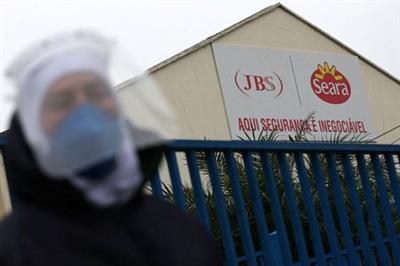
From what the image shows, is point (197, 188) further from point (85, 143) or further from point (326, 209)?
point (85, 143)

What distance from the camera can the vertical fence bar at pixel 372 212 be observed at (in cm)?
478

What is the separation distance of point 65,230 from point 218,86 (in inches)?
715

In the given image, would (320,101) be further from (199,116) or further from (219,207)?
(219,207)

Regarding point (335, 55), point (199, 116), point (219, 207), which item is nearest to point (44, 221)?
point (219, 207)

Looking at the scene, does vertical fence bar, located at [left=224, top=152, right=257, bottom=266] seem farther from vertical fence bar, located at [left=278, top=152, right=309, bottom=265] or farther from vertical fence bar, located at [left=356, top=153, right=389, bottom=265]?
vertical fence bar, located at [left=356, top=153, right=389, bottom=265]

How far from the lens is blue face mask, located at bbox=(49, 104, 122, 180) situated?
1.71 meters

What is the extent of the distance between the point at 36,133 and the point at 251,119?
61.4 feet

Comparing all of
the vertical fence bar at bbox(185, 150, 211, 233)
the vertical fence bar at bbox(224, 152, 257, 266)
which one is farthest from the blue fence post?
the vertical fence bar at bbox(185, 150, 211, 233)

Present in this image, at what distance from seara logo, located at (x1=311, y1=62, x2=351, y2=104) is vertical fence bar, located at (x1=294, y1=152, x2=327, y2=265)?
715 inches

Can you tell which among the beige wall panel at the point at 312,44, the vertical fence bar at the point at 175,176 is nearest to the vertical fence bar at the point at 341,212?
the vertical fence bar at the point at 175,176

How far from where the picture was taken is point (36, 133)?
1753 millimetres

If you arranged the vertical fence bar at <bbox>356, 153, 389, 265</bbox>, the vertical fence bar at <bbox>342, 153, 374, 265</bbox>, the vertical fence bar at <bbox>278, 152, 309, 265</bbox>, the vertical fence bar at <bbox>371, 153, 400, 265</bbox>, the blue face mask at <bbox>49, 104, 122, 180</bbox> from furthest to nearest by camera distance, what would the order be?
the vertical fence bar at <bbox>371, 153, 400, 265</bbox>
the vertical fence bar at <bbox>356, 153, 389, 265</bbox>
the vertical fence bar at <bbox>342, 153, 374, 265</bbox>
the vertical fence bar at <bbox>278, 152, 309, 265</bbox>
the blue face mask at <bbox>49, 104, 122, 180</bbox>

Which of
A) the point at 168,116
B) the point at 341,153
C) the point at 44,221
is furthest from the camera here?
the point at 341,153

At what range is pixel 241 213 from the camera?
403 cm
